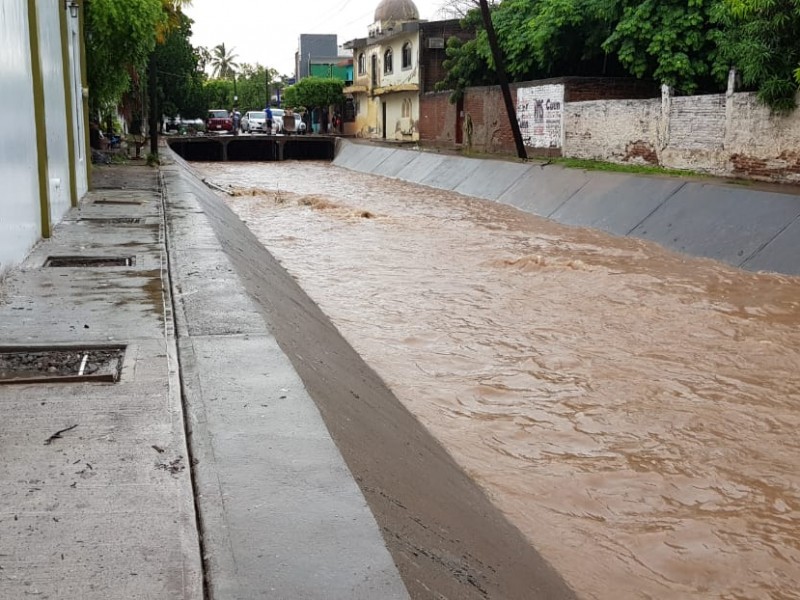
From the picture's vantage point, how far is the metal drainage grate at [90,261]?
799cm

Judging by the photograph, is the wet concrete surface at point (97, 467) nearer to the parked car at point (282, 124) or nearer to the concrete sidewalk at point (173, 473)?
the concrete sidewalk at point (173, 473)

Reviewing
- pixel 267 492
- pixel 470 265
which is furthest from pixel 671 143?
pixel 267 492

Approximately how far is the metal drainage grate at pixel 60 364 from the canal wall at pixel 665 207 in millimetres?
8588

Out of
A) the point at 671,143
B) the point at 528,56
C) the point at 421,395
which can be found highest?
the point at 528,56

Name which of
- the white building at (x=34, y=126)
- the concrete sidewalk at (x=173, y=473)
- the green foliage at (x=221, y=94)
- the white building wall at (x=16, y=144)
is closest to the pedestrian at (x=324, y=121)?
the green foliage at (x=221, y=94)

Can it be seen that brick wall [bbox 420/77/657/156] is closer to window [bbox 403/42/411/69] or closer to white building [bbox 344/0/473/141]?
white building [bbox 344/0/473/141]

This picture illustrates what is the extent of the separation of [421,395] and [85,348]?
228 centimetres

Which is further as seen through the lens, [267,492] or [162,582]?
[267,492]

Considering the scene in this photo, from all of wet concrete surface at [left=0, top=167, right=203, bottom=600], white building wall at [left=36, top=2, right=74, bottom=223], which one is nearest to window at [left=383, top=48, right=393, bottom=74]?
white building wall at [left=36, top=2, right=74, bottom=223]

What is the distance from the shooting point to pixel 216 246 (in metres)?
9.03

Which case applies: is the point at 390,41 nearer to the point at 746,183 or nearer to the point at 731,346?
the point at 746,183

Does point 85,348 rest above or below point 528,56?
below

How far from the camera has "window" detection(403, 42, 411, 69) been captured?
41844mm

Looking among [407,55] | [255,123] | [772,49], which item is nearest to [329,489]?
[772,49]
